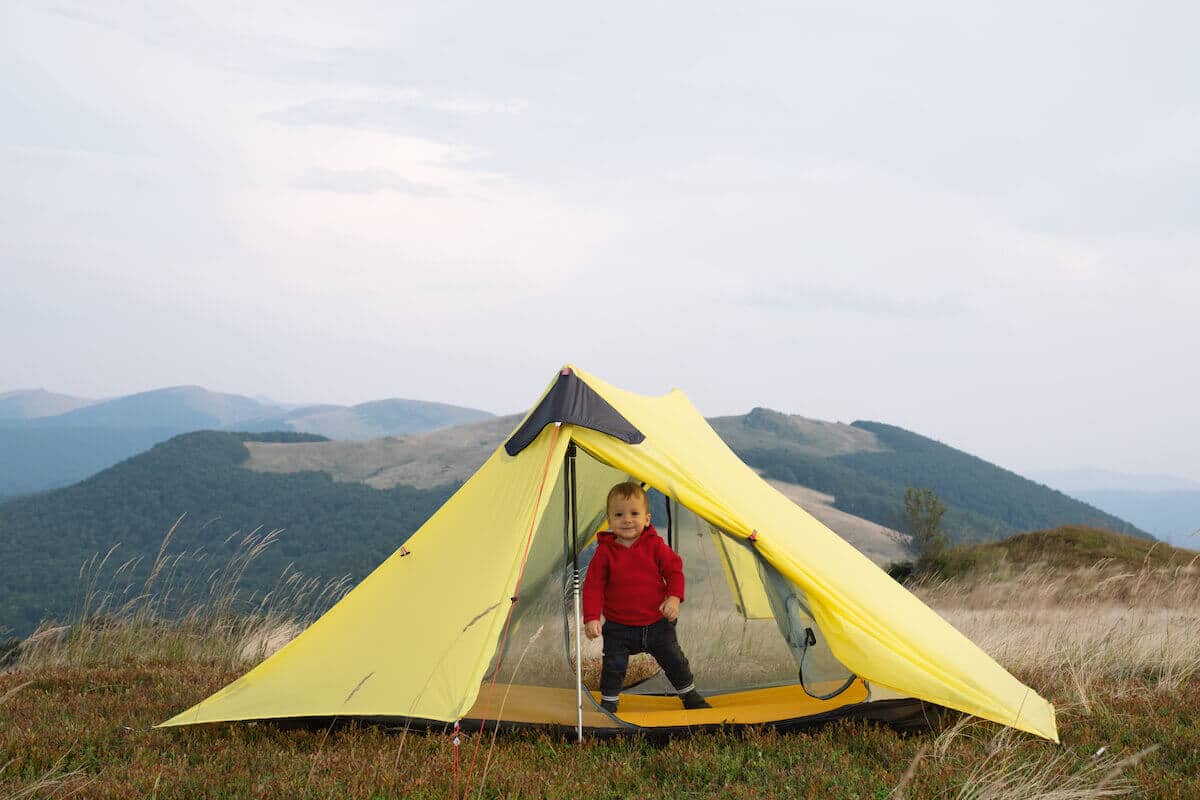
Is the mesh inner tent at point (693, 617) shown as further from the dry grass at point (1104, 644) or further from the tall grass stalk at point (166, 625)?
the tall grass stalk at point (166, 625)

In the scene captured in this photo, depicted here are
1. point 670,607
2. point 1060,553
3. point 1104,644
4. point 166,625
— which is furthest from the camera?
point 1060,553

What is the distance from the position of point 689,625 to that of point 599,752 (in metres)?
2.01

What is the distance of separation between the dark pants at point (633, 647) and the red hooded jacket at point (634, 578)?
0.16ft

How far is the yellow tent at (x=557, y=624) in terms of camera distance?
4.97 meters

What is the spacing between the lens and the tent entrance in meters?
5.66

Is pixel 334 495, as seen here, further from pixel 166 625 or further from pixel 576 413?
pixel 576 413

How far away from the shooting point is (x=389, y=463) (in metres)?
99.6

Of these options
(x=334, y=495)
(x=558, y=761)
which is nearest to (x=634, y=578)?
(x=558, y=761)

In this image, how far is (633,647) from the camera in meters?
5.63

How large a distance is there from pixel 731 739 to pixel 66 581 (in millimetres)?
71252

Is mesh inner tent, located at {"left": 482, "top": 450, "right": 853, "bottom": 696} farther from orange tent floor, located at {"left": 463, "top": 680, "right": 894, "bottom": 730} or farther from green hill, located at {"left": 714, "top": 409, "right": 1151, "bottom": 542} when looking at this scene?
green hill, located at {"left": 714, "top": 409, "right": 1151, "bottom": 542}

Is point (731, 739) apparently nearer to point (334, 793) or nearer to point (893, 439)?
point (334, 793)

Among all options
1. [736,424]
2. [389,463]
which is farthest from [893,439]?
[389,463]

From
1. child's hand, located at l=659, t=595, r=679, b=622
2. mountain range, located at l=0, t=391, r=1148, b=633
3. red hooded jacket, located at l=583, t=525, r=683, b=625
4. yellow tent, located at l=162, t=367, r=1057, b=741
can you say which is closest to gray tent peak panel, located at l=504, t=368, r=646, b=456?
yellow tent, located at l=162, t=367, r=1057, b=741
